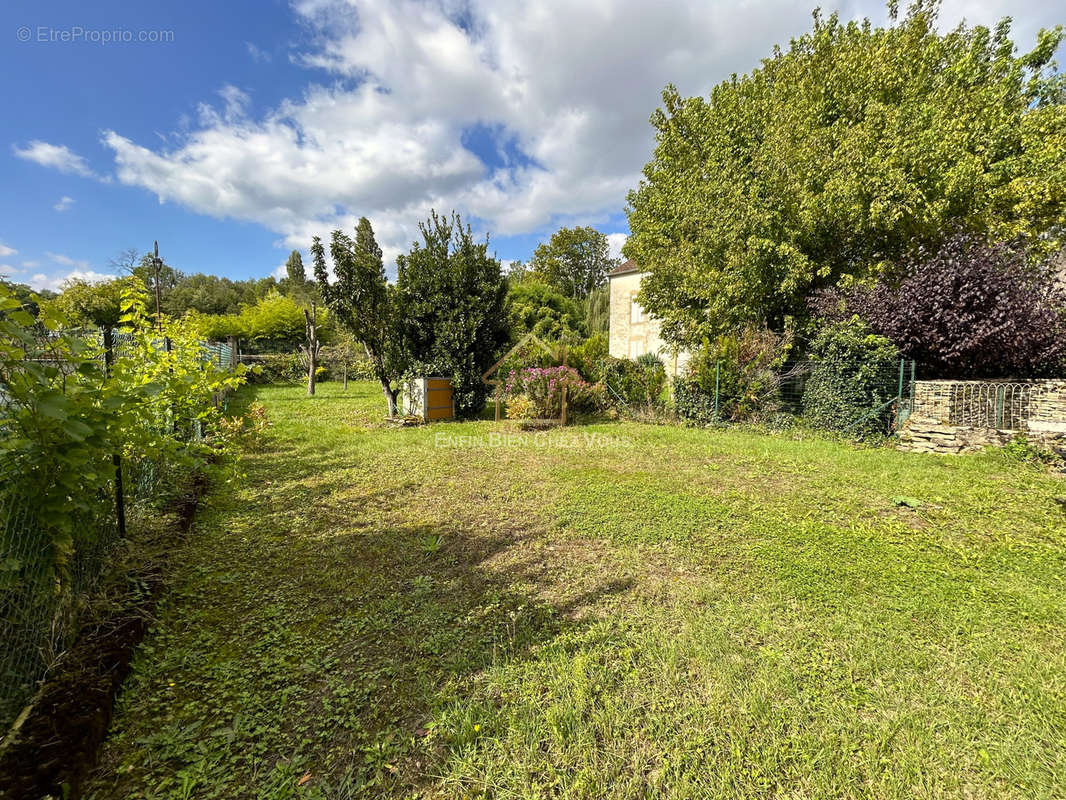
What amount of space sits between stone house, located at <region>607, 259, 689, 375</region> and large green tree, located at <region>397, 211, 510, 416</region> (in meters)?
12.4

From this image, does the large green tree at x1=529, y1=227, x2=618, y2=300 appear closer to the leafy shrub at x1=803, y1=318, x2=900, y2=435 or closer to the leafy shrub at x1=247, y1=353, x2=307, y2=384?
the leafy shrub at x1=247, y1=353, x2=307, y2=384

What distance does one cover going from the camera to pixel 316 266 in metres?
9.37

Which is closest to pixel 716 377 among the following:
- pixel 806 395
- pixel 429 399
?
pixel 806 395

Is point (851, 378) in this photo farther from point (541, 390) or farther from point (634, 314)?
point (634, 314)

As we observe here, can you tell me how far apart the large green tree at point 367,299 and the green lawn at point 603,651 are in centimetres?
607

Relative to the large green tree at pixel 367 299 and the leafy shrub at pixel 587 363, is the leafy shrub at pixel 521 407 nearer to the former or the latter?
the leafy shrub at pixel 587 363

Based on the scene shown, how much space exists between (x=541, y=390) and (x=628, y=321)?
13.9 m

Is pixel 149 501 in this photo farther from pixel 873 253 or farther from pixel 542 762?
pixel 873 253

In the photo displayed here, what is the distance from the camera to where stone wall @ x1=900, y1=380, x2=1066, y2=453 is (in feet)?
21.6

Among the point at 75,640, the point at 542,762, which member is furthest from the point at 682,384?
the point at 75,640

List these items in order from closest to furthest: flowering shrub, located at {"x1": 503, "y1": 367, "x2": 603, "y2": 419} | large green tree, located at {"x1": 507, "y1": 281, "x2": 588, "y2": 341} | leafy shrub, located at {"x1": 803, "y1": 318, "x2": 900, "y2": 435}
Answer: leafy shrub, located at {"x1": 803, "y1": 318, "x2": 900, "y2": 435}
flowering shrub, located at {"x1": 503, "y1": 367, "x2": 603, "y2": 419}
large green tree, located at {"x1": 507, "y1": 281, "x2": 588, "y2": 341}

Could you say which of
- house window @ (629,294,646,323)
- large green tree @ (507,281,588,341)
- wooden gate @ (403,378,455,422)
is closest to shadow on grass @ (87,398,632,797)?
wooden gate @ (403,378,455,422)

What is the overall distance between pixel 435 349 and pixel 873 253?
37.8 ft

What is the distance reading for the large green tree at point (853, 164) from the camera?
908 cm
